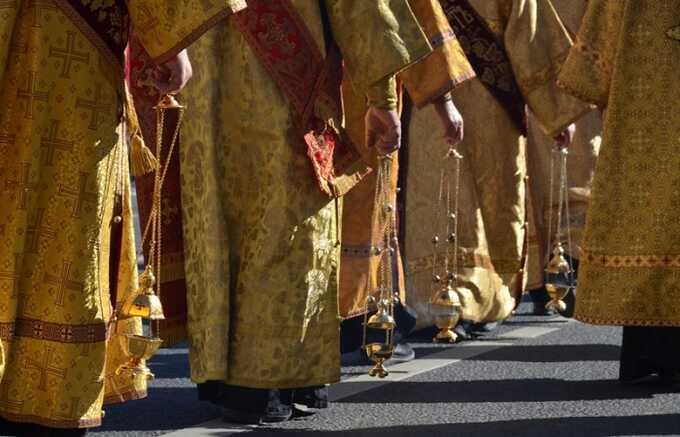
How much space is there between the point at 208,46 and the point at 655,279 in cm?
191

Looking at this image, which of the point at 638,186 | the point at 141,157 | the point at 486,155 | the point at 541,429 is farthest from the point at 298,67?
the point at 486,155

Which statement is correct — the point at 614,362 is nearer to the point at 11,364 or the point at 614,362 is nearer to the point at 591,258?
the point at 591,258

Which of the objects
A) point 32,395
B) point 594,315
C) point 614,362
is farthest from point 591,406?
point 32,395

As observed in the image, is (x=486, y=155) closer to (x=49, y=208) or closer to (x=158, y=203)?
(x=158, y=203)

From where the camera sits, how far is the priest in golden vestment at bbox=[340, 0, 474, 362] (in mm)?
7070

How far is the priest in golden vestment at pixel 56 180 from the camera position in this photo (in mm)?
5184

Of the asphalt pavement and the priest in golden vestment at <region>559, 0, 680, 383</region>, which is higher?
the priest in golden vestment at <region>559, 0, 680, 383</region>

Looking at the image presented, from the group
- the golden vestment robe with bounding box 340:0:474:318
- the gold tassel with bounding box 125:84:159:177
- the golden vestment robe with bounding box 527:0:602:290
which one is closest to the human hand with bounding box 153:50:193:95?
the gold tassel with bounding box 125:84:159:177

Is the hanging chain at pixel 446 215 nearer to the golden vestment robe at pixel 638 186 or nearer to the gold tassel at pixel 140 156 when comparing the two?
the golden vestment robe at pixel 638 186

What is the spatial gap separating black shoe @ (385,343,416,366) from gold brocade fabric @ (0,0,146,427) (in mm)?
2722

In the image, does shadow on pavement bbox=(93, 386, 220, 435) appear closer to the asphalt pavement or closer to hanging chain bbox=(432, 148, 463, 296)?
the asphalt pavement

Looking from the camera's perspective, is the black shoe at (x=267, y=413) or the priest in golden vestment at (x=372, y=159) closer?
the black shoe at (x=267, y=413)

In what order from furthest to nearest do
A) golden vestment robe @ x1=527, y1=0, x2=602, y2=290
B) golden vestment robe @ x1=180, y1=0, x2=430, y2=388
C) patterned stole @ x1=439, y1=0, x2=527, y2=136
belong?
golden vestment robe @ x1=527, y1=0, x2=602, y2=290, patterned stole @ x1=439, y1=0, x2=527, y2=136, golden vestment robe @ x1=180, y1=0, x2=430, y2=388

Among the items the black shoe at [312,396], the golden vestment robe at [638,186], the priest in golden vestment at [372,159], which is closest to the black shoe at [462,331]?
the priest in golden vestment at [372,159]
